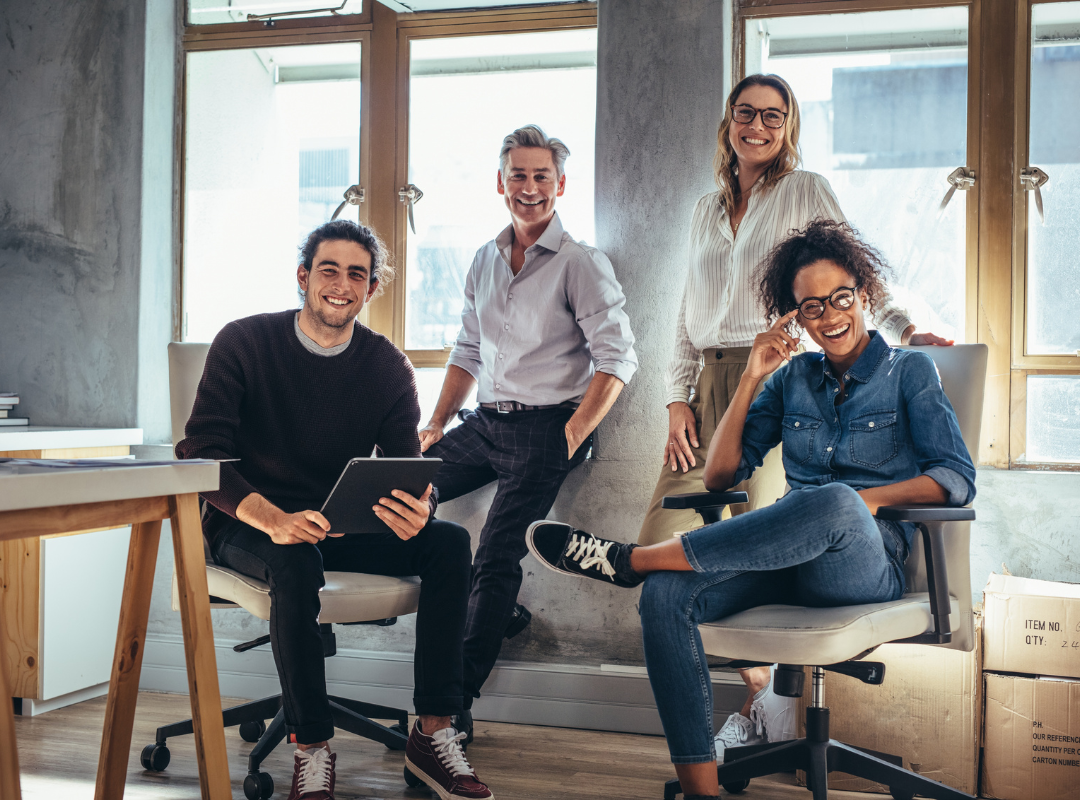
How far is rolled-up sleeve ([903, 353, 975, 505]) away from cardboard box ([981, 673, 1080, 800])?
572 millimetres

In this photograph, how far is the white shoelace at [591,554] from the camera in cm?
193

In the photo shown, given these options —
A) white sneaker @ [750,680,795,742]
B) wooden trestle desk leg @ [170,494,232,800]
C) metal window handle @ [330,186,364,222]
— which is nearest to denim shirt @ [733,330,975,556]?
white sneaker @ [750,680,795,742]

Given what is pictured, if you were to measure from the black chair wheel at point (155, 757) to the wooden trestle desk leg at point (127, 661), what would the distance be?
862mm

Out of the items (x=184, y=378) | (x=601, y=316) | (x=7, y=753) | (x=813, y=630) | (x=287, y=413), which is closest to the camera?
(x=7, y=753)

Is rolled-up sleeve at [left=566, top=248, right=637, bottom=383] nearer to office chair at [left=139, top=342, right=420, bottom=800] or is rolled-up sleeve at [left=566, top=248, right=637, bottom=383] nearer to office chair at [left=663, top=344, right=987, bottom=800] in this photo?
office chair at [left=663, top=344, right=987, bottom=800]

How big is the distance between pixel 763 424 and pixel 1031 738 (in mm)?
939

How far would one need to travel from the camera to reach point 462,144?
3148mm

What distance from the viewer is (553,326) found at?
8.71ft

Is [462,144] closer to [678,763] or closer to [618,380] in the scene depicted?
[618,380]

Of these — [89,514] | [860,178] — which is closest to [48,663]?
[89,514]

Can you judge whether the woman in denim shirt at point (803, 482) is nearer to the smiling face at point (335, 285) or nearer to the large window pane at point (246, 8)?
the smiling face at point (335, 285)

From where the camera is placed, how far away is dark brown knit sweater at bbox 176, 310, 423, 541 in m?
2.14

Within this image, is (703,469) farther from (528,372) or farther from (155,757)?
(155,757)

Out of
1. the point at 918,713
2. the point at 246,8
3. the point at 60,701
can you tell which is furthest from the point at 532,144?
the point at 60,701
